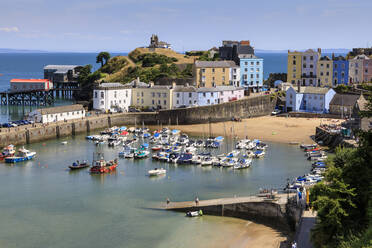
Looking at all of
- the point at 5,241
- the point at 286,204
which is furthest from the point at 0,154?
the point at 286,204

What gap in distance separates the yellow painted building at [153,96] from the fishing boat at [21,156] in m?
27.9

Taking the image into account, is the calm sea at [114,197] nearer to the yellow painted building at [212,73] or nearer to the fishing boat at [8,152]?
the fishing boat at [8,152]

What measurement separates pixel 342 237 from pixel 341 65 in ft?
220

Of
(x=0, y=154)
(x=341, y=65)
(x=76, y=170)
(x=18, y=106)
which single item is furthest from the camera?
(x=18, y=106)

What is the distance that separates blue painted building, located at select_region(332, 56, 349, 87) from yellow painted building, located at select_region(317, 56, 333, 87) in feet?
2.14

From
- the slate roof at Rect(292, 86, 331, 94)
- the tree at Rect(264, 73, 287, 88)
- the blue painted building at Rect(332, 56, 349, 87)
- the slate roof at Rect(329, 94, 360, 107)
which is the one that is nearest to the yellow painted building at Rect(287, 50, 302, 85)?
the tree at Rect(264, 73, 287, 88)

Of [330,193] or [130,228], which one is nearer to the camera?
[330,193]

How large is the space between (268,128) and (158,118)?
15.7m

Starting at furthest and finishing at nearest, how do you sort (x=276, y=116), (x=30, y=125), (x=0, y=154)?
(x=276, y=116), (x=30, y=125), (x=0, y=154)

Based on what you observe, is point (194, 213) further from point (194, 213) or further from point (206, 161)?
point (206, 161)

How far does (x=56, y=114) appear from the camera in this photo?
2719 inches

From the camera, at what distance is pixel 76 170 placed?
49.4 meters

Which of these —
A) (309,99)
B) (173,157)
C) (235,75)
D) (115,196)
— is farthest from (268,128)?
(115,196)

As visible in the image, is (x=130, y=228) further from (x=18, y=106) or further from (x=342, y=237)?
(x=18, y=106)
